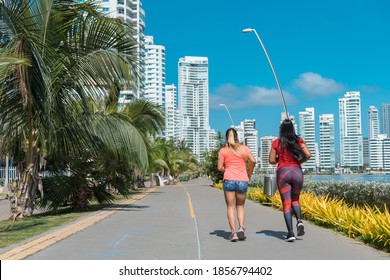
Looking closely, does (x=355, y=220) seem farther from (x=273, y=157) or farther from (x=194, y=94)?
(x=194, y=94)

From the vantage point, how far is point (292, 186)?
8664mm

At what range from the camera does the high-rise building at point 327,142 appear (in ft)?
188

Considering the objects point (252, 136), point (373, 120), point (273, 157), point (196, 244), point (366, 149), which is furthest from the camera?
point (373, 120)

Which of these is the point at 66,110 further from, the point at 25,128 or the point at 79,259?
the point at 79,259

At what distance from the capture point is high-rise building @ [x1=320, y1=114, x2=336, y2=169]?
57344 mm

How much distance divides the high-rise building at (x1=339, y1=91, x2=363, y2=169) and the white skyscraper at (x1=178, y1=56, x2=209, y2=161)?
11910cm

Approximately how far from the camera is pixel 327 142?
5853 centimetres

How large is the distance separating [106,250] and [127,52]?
27.3 ft

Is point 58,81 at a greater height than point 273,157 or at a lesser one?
greater

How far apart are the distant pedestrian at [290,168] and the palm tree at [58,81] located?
19.4ft

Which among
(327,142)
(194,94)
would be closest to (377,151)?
(327,142)

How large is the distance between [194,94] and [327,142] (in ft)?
431

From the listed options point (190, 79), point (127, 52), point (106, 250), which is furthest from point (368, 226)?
point (190, 79)

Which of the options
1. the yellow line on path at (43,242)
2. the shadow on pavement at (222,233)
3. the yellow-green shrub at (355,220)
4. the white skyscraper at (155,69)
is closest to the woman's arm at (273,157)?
the shadow on pavement at (222,233)
